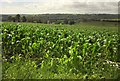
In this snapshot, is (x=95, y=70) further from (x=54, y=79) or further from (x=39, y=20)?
(x=39, y=20)

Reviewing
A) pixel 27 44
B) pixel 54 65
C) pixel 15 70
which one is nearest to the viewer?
pixel 15 70

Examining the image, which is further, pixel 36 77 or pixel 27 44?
pixel 27 44

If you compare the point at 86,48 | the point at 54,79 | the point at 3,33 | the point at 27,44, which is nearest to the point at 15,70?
the point at 54,79

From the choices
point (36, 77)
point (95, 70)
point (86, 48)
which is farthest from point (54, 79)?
point (86, 48)

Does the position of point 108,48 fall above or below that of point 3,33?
below

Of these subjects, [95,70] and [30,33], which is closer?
[95,70]

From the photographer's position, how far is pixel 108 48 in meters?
8.98

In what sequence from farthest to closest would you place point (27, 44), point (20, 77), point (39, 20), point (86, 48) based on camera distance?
point (39, 20) → point (27, 44) → point (86, 48) → point (20, 77)

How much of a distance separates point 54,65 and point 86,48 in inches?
58.9

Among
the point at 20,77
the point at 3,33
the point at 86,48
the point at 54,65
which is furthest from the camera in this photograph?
the point at 3,33

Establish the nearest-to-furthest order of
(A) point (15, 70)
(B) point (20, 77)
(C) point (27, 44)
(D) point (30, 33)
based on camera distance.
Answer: (B) point (20, 77)
(A) point (15, 70)
(C) point (27, 44)
(D) point (30, 33)

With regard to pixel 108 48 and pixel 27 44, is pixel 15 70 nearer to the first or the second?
pixel 27 44

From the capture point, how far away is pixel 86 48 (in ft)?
23.9

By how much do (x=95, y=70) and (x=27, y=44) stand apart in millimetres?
3215
